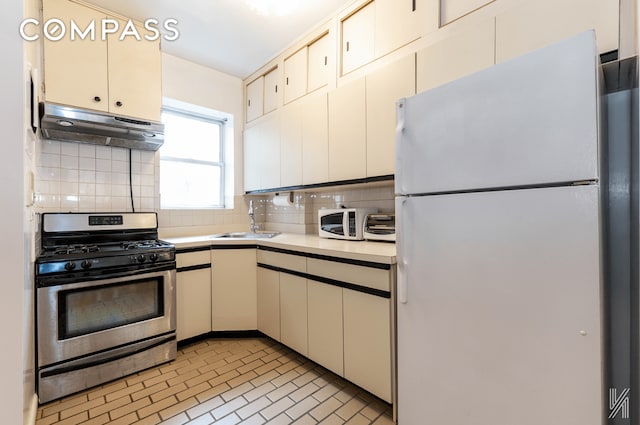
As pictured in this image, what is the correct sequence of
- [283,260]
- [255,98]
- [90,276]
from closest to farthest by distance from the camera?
[90,276]
[283,260]
[255,98]

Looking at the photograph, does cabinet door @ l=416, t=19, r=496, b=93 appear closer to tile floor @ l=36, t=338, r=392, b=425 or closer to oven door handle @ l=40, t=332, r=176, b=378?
tile floor @ l=36, t=338, r=392, b=425

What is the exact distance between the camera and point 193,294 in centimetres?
236

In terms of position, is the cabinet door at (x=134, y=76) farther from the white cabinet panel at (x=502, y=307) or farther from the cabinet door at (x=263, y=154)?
the white cabinet panel at (x=502, y=307)

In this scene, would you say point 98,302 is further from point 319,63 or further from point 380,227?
point 319,63

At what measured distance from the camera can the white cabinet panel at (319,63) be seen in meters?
2.35

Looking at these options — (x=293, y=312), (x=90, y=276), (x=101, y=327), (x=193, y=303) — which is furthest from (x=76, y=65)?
(x=293, y=312)

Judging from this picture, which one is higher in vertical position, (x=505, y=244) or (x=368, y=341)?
(x=505, y=244)

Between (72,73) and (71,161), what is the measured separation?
27.1 inches

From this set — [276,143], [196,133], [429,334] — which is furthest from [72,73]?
[429,334]

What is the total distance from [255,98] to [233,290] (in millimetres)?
2064

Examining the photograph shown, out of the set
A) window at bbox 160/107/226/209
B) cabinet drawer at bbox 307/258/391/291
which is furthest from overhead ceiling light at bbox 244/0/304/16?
cabinet drawer at bbox 307/258/391/291

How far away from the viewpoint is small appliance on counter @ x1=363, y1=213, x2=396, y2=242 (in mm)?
2020

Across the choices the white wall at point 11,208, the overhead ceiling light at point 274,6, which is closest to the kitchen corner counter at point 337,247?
the white wall at point 11,208

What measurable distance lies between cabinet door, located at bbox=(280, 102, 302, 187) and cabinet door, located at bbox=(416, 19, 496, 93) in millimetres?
1187
